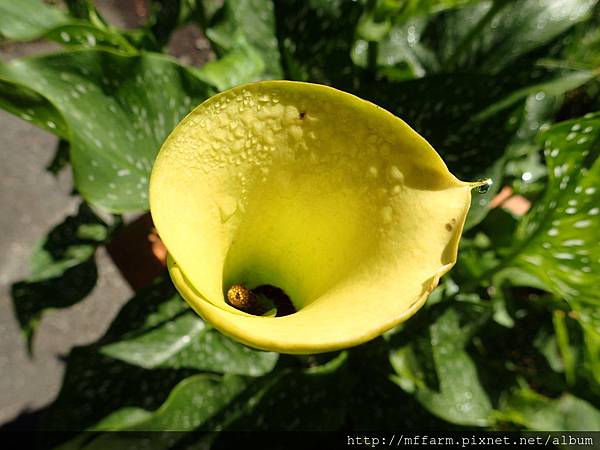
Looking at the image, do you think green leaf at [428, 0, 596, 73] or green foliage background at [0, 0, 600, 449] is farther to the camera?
green leaf at [428, 0, 596, 73]

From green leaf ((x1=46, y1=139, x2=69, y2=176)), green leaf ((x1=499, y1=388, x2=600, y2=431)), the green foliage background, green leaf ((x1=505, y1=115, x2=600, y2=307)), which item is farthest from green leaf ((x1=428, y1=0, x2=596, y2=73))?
green leaf ((x1=46, y1=139, x2=69, y2=176))

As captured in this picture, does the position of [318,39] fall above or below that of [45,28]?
below

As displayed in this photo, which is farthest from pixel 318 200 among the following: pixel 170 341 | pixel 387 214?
pixel 170 341

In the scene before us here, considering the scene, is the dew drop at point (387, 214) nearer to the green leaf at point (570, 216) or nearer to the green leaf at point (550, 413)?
the green leaf at point (570, 216)

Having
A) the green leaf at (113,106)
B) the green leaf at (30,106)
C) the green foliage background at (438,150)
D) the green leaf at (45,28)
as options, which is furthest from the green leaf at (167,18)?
the green leaf at (30,106)

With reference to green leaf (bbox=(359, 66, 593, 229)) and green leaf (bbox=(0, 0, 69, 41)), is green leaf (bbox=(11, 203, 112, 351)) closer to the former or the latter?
green leaf (bbox=(0, 0, 69, 41))

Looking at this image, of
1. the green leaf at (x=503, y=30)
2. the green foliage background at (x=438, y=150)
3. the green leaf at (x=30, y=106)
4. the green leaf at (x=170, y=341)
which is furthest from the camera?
the green leaf at (x=503, y=30)

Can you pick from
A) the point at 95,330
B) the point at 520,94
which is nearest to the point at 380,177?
the point at 520,94

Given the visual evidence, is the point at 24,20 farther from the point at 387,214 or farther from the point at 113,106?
the point at 387,214
